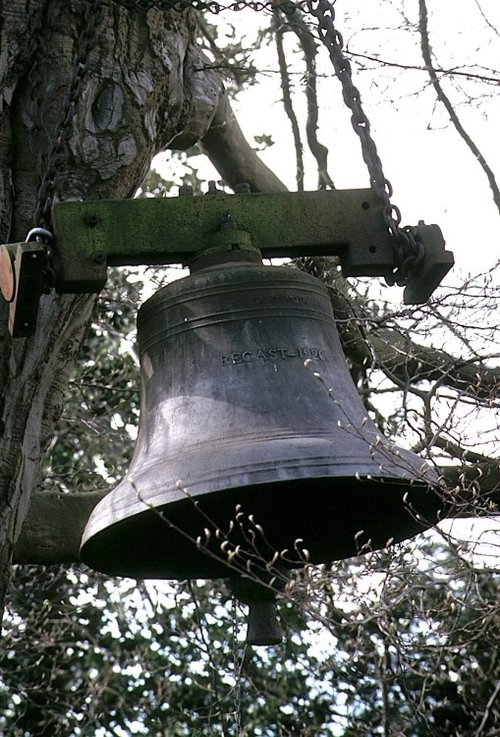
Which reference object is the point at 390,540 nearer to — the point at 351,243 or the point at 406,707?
the point at 351,243

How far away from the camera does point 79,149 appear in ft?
10.7

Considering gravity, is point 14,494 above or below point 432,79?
below

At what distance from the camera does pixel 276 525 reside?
317 centimetres

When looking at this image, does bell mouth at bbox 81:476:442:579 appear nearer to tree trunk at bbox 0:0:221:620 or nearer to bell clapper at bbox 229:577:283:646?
bell clapper at bbox 229:577:283:646

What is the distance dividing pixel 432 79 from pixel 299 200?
3.36 metres

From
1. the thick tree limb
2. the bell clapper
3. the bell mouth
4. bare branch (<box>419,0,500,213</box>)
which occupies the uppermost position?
bare branch (<box>419,0,500,213</box>)

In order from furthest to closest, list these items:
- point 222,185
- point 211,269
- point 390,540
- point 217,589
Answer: point 217,589, point 222,185, point 390,540, point 211,269

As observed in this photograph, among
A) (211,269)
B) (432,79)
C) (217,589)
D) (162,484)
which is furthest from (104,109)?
(217,589)

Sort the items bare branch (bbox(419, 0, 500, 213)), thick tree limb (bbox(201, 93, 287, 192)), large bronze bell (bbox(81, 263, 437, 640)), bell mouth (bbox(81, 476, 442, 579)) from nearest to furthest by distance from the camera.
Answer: large bronze bell (bbox(81, 263, 437, 640)) → bell mouth (bbox(81, 476, 442, 579)) → thick tree limb (bbox(201, 93, 287, 192)) → bare branch (bbox(419, 0, 500, 213))

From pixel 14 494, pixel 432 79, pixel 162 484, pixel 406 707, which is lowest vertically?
pixel 162 484

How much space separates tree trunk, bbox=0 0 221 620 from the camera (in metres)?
3.05

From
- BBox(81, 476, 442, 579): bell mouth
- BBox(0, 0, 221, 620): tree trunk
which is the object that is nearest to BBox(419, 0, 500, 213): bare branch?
BBox(0, 0, 221, 620): tree trunk

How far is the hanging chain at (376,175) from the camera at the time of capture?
2.75 metres

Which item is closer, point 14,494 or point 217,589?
point 14,494
